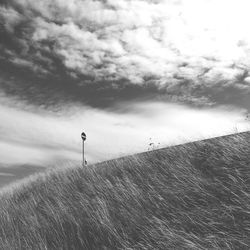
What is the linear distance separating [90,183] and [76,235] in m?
2.02

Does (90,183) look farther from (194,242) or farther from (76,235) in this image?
(194,242)

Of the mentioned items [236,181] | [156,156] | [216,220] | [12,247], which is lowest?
[12,247]

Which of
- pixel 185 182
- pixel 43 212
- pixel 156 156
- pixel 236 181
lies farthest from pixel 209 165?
pixel 43 212

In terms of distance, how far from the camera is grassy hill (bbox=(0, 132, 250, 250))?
172 inches

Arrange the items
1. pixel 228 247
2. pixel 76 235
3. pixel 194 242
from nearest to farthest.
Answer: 1. pixel 228 247
2. pixel 194 242
3. pixel 76 235

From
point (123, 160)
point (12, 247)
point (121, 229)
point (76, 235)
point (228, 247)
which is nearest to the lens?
point (228, 247)

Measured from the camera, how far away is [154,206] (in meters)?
5.39

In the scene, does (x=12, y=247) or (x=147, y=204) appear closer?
(x=147, y=204)

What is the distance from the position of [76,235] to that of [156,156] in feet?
8.56

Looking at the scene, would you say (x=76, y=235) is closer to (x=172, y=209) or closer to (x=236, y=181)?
(x=172, y=209)

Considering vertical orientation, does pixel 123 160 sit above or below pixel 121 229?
above

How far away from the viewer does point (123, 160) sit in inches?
324

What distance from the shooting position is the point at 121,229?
5.06 meters

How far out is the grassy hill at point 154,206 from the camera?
4381mm
